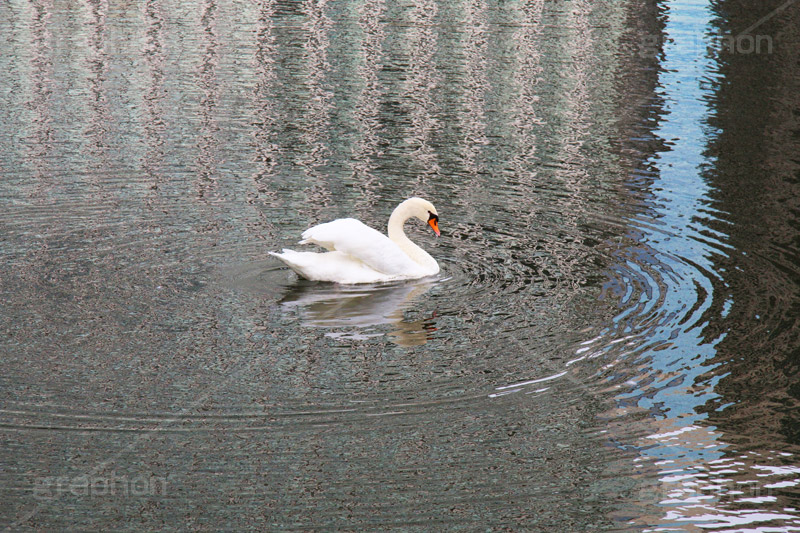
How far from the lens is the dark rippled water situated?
6848 mm

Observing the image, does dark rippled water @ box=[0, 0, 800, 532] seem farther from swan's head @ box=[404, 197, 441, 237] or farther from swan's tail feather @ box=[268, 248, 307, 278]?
swan's head @ box=[404, 197, 441, 237]

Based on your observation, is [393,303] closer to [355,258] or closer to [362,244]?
[362,244]

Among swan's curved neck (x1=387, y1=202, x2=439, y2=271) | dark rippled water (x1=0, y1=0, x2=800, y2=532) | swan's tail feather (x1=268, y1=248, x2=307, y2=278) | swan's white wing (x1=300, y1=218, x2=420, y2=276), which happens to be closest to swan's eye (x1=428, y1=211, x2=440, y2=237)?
swan's curved neck (x1=387, y1=202, x2=439, y2=271)

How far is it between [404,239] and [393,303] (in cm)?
116

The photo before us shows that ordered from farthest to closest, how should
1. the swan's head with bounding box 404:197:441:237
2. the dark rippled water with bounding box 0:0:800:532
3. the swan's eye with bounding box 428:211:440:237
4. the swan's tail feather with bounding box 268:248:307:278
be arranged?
the swan's eye with bounding box 428:211:440:237 → the swan's head with bounding box 404:197:441:237 → the swan's tail feather with bounding box 268:248:307:278 → the dark rippled water with bounding box 0:0:800:532

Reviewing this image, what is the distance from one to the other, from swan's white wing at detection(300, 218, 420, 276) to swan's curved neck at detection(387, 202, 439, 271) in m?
0.11

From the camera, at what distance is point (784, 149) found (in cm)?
1641

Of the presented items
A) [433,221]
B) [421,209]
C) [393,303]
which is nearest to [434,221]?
[433,221]

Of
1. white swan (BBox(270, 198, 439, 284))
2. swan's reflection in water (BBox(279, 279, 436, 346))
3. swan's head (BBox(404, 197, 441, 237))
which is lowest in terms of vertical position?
swan's reflection in water (BBox(279, 279, 436, 346))

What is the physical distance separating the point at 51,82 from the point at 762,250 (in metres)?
11.5

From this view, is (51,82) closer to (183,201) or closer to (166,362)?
(183,201)

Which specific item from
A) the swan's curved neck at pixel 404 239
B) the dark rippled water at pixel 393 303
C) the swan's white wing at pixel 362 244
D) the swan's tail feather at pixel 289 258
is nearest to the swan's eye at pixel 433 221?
the swan's curved neck at pixel 404 239

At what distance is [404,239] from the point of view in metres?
11.2

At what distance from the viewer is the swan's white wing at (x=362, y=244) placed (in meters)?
10.4
